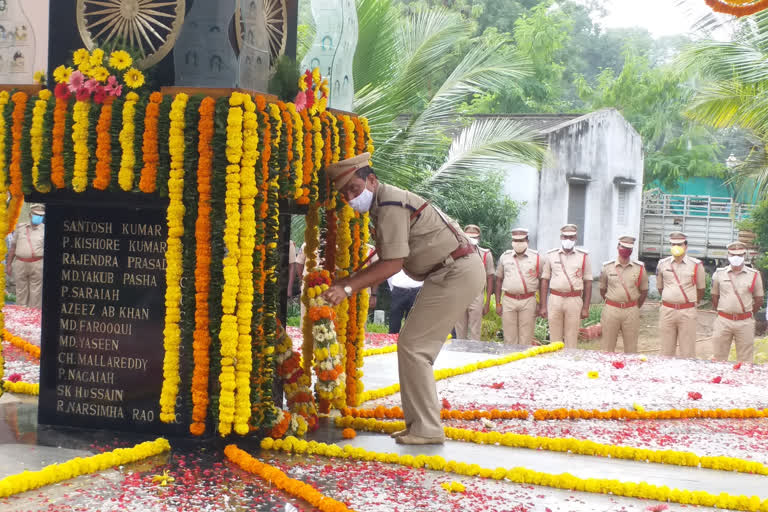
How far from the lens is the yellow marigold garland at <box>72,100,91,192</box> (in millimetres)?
5566

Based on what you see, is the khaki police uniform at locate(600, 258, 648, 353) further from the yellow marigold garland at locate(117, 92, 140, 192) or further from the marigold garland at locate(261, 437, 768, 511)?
the yellow marigold garland at locate(117, 92, 140, 192)

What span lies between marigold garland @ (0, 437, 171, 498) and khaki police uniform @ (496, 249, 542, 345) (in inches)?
313

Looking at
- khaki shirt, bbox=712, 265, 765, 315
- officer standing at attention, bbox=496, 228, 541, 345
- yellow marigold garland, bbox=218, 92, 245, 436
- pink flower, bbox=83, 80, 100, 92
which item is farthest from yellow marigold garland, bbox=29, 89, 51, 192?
khaki shirt, bbox=712, 265, 765, 315

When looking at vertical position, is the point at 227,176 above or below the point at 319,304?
above

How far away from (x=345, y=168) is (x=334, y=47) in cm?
162

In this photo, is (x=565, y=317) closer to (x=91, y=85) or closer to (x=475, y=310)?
(x=475, y=310)

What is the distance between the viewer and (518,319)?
12.9 m

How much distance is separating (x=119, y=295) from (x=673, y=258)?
8941mm

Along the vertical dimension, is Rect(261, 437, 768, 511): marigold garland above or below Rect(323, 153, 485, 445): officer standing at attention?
below

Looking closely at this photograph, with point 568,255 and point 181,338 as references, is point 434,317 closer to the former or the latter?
point 181,338

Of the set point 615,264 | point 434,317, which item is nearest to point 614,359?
point 615,264

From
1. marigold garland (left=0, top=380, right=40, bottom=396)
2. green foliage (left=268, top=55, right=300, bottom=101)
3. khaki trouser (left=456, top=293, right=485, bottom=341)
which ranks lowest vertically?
marigold garland (left=0, top=380, right=40, bottom=396)

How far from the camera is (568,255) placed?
12742mm

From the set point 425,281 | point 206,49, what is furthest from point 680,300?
point 206,49
